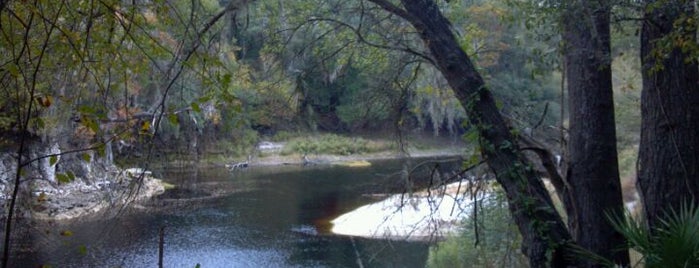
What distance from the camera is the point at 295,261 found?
13.8m

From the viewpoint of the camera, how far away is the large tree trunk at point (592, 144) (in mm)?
4984

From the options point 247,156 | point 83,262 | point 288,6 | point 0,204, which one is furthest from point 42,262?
point 247,156

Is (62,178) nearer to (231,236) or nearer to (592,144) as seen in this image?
(592,144)

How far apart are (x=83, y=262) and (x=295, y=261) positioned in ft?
12.4

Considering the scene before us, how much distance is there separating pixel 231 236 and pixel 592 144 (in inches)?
441

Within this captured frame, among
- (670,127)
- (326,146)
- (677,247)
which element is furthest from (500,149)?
(326,146)

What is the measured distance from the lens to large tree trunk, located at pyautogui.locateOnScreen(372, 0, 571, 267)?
4.73m

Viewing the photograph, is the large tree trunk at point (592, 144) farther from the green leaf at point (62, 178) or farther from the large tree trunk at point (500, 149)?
the green leaf at point (62, 178)

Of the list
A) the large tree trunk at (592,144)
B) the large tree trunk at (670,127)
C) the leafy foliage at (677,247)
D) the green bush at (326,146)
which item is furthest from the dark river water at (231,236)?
the green bush at (326,146)

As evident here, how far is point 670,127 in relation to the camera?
5039 millimetres

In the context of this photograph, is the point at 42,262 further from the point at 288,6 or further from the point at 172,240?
the point at 288,6

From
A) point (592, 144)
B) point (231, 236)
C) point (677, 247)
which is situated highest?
point (592, 144)

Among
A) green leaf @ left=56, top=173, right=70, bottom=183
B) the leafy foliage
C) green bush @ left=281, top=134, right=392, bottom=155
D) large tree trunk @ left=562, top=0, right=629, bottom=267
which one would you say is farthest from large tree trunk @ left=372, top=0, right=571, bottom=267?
green bush @ left=281, top=134, right=392, bottom=155

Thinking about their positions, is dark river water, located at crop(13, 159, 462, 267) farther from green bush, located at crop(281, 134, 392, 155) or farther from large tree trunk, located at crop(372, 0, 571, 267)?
green bush, located at crop(281, 134, 392, 155)
